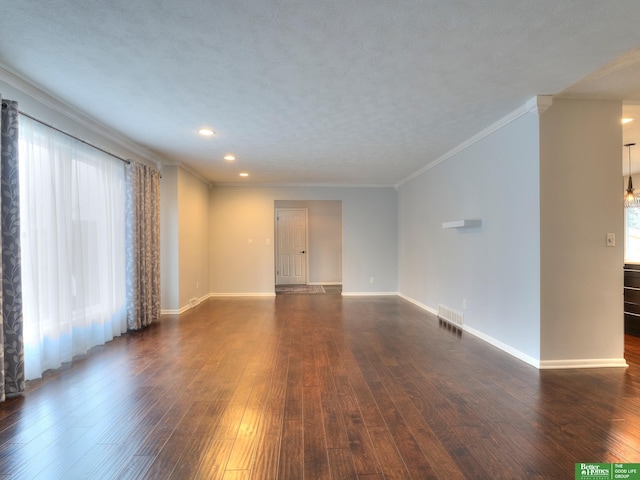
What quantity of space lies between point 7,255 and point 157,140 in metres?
2.20

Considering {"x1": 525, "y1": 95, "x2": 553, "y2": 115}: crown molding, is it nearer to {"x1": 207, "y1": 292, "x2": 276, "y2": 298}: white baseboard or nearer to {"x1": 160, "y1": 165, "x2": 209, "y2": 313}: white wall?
{"x1": 160, "y1": 165, "x2": 209, "y2": 313}: white wall

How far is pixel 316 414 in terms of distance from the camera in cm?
219

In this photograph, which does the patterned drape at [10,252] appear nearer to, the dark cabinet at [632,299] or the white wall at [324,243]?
the dark cabinet at [632,299]

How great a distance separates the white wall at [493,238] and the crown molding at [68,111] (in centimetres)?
431

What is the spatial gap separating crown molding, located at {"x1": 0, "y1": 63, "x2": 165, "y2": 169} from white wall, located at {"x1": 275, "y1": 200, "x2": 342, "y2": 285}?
496cm

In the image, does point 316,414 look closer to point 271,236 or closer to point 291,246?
point 271,236

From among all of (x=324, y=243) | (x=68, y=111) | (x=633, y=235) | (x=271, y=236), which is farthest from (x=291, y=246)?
(x=633, y=235)

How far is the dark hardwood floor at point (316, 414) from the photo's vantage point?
1.71m

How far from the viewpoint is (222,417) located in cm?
217

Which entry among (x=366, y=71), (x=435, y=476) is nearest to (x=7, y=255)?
(x=366, y=71)

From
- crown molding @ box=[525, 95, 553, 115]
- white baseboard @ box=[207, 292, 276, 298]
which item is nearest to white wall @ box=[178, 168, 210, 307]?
white baseboard @ box=[207, 292, 276, 298]

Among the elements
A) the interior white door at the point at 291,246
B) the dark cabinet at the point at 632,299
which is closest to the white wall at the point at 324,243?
the interior white door at the point at 291,246

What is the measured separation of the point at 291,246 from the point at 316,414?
7013mm

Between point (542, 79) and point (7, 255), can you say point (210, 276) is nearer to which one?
point (7, 255)
